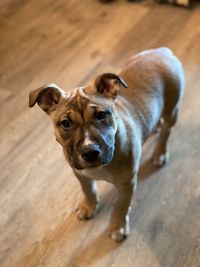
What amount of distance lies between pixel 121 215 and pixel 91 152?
0.62m

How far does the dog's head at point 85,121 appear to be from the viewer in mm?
1573

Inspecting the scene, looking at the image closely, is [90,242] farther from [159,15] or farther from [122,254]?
[159,15]

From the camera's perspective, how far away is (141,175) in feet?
7.84

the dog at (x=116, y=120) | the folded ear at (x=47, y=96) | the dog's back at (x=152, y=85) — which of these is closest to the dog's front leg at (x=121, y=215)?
the dog at (x=116, y=120)

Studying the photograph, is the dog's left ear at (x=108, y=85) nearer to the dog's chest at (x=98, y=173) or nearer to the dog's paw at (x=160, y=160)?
the dog's chest at (x=98, y=173)

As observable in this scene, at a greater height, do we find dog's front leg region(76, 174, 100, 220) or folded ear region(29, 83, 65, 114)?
folded ear region(29, 83, 65, 114)

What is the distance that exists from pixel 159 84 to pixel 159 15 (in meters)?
1.70

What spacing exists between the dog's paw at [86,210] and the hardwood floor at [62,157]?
35 millimetres

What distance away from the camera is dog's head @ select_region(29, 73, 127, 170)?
1573 millimetres

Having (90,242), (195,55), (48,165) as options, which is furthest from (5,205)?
(195,55)

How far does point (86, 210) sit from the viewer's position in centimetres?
218

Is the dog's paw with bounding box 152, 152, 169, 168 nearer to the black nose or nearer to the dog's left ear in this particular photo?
the dog's left ear

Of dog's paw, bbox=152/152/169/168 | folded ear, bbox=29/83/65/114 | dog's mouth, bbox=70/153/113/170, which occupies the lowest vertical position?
dog's paw, bbox=152/152/169/168

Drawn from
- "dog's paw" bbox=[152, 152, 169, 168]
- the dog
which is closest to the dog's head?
the dog
